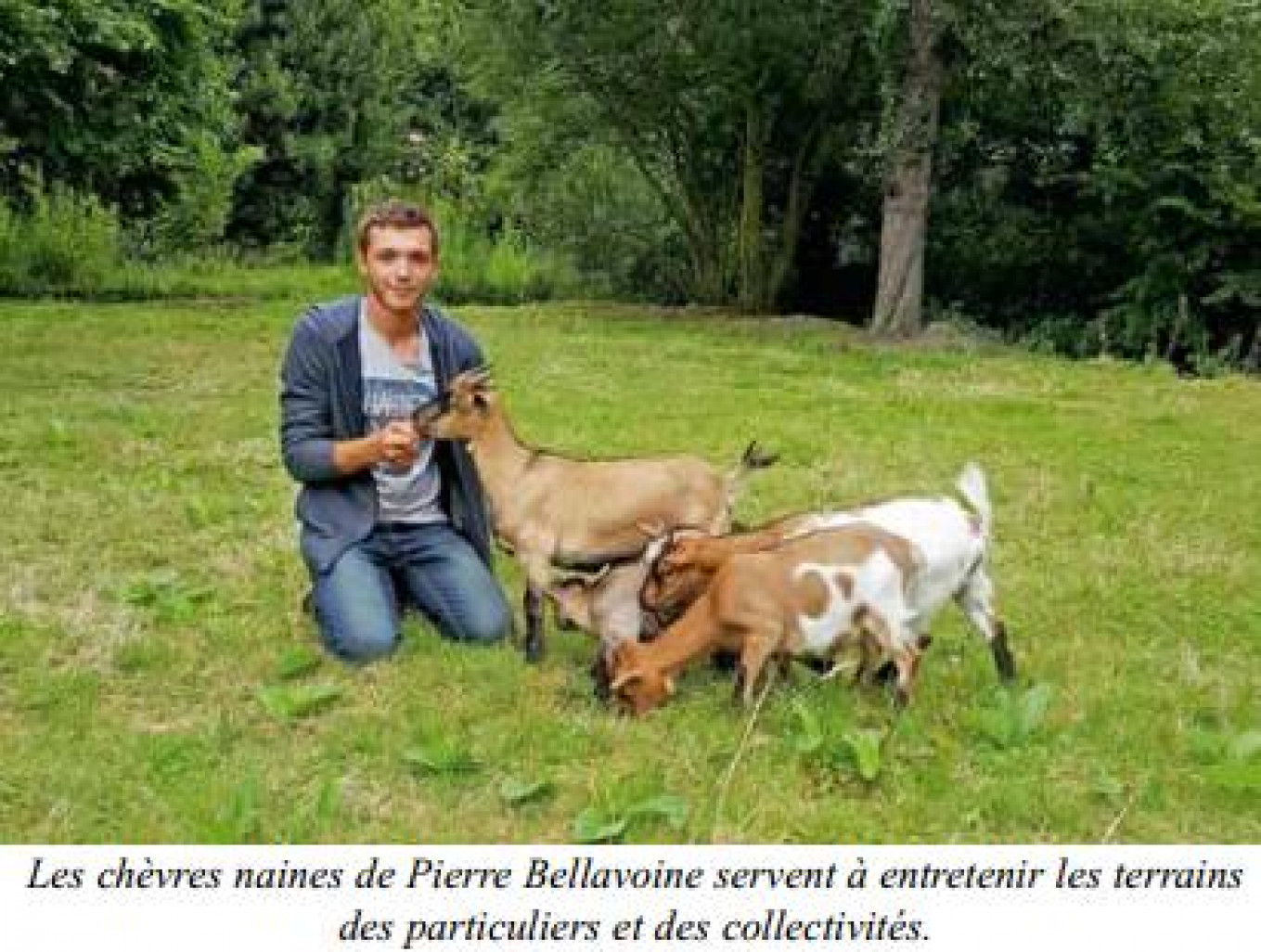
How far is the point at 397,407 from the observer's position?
5.36 meters

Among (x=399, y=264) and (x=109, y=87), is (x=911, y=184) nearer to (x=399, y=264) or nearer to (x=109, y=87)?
(x=109, y=87)

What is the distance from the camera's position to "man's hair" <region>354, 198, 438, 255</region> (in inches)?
197

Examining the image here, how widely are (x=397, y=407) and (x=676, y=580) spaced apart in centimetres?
119

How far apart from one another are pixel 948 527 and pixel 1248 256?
1153 centimetres

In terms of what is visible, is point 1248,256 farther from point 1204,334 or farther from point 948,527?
point 948,527

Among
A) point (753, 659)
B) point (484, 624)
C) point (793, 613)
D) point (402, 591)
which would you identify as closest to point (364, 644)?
point (484, 624)

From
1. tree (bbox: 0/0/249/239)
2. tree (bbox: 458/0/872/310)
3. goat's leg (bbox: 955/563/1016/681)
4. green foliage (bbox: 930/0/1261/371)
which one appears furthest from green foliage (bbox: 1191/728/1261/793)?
tree (bbox: 458/0/872/310)

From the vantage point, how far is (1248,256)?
1500 centimetres

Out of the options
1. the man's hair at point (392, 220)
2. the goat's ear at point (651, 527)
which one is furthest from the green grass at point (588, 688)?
the man's hair at point (392, 220)

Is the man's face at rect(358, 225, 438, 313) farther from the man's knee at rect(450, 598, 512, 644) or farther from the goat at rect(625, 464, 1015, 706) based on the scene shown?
the goat at rect(625, 464, 1015, 706)

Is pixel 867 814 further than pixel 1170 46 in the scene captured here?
No

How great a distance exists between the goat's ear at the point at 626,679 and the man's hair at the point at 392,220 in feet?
4.70

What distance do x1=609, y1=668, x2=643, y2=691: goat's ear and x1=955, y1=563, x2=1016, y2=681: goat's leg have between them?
987 millimetres

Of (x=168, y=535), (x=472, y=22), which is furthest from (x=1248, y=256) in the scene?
(x=168, y=535)
